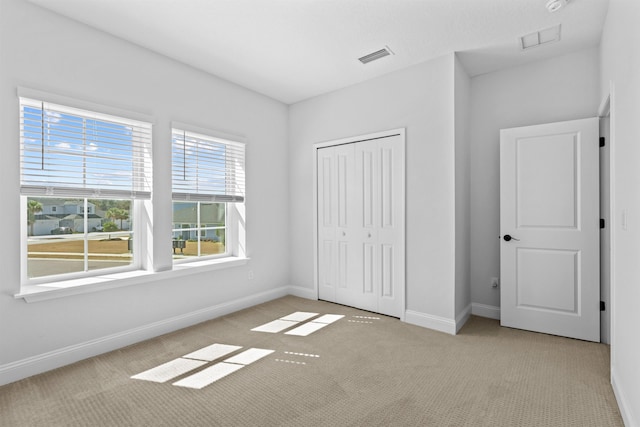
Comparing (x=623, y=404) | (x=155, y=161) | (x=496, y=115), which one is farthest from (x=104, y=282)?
(x=496, y=115)

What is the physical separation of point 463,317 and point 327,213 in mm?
2046

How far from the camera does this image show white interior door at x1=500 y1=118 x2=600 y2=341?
10.0 ft

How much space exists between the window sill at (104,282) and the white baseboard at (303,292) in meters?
1.27

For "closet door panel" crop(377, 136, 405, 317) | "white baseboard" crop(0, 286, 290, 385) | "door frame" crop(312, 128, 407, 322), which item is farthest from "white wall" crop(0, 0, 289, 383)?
"closet door panel" crop(377, 136, 405, 317)

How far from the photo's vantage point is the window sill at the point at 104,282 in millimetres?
2449

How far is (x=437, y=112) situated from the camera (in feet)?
11.1

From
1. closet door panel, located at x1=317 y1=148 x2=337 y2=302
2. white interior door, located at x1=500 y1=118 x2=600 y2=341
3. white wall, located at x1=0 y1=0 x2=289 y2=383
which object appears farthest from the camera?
closet door panel, located at x1=317 y1=148 x2=337 y2=302

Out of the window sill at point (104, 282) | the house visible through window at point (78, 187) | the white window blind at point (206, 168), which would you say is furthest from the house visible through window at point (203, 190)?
the house visible through window at point (78, 187)

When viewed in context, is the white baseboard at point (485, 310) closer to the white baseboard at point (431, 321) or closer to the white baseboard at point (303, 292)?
the white baseboard at point (431, 321)

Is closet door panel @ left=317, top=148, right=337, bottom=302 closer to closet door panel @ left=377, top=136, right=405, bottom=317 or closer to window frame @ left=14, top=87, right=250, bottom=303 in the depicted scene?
closet door panel @ left=377, top=136, right=405, bottom=317

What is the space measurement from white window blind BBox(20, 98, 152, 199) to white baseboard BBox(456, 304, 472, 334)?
11.1 feet

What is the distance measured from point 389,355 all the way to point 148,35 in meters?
3.56

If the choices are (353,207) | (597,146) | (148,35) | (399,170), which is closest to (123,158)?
(148,35)

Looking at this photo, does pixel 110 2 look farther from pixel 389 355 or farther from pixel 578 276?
pixel 578 276
